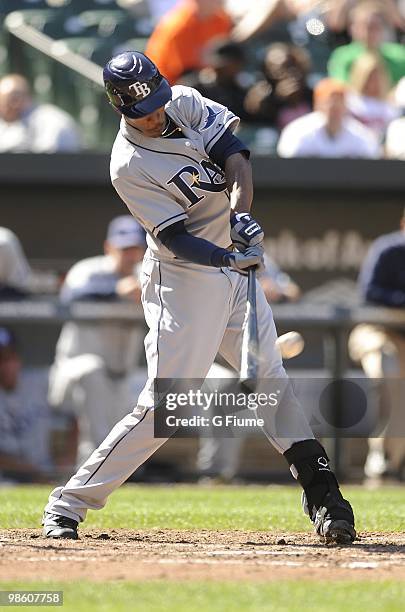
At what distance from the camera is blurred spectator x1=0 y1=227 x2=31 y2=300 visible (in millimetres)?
9453

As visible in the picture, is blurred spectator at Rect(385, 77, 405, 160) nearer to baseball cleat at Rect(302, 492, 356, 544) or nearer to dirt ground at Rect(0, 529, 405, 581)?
dirt ground at Rect(0, 529, 405, 581)

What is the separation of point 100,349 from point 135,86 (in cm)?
458

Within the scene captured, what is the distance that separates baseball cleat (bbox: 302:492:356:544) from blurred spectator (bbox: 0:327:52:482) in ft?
13.7

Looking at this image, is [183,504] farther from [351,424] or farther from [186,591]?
[186,591]

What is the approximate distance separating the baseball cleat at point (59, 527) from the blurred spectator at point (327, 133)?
5.83 m

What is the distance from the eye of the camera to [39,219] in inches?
412

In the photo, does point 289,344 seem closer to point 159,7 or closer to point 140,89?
point 140,89

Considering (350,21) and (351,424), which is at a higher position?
(350,21)

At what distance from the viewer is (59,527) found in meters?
5.07

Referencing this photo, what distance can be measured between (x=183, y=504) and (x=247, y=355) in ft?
8.64

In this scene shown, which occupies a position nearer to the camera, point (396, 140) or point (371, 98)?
point (396, 140)

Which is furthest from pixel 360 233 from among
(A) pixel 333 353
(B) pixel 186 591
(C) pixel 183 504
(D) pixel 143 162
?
(B) pixel 186 591

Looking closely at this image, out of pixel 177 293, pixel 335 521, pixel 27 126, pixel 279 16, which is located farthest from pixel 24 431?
pixel 279 16

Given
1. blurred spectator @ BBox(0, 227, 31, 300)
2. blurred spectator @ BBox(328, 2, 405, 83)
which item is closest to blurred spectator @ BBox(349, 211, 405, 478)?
blurred spectator @ BBox(328, 2, 405, 83)
